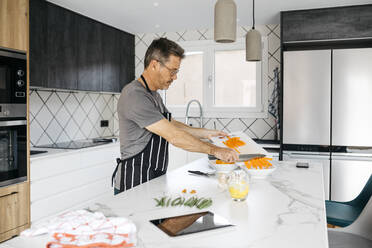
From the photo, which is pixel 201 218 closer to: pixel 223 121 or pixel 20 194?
pixel 20 194

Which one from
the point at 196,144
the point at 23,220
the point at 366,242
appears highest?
the point at 196,144

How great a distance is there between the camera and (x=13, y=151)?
2.66 m

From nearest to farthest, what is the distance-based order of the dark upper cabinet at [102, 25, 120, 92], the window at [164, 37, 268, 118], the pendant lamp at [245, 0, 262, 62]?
1. the pendant lamp at [245, 0, 262, 62]
2. the dark upper cabinet at [102, 25, 120, 92]
3. the window at [164, 37, 268, 118]

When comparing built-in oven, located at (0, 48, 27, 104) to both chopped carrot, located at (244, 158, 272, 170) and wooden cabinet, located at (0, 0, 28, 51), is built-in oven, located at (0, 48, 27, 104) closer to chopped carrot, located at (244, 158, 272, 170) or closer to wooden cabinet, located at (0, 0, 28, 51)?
wooden cabinet, located at (0, 0, 28, 51)

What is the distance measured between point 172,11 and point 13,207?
2.45 meters

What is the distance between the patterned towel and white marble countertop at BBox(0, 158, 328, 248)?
4 centimetres

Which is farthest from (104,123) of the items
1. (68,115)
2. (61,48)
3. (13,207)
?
(13,207)

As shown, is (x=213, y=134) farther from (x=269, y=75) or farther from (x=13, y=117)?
(x=269, y=75)

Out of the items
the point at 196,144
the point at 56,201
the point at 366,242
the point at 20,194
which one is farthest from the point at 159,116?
the point at 56,201

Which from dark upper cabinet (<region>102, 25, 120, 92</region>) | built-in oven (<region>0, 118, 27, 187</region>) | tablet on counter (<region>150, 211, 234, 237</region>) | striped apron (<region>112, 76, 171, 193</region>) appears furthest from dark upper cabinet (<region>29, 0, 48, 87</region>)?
tablet on counter (<region>150, 211, 234, 237</region>)

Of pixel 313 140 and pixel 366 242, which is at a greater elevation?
pixel 313 140

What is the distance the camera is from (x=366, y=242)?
5.80 ft

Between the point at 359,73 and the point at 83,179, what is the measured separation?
2.97m

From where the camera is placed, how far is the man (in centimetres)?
182
